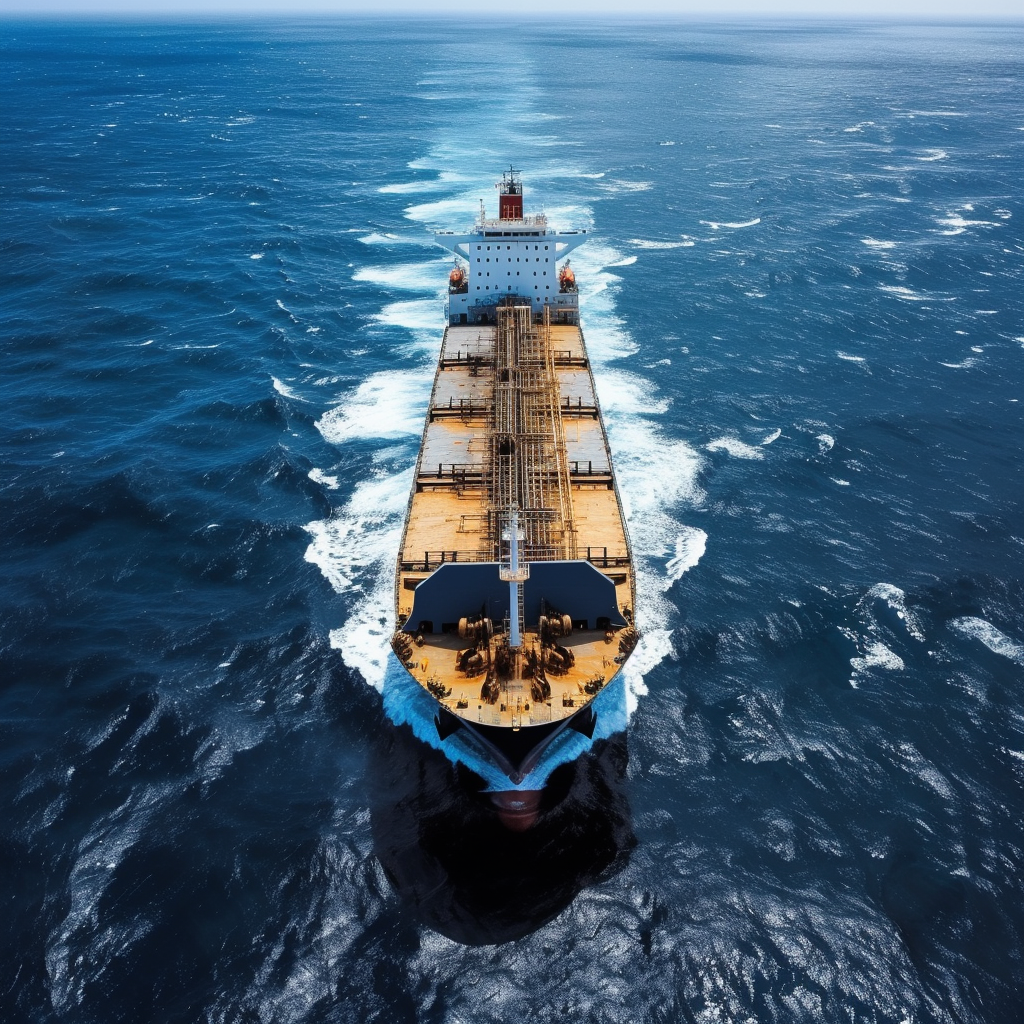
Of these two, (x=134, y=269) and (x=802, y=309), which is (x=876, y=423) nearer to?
(x=802, y=309)

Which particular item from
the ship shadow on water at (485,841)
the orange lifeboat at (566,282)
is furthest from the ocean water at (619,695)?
the orange lifeboat at (566,282)

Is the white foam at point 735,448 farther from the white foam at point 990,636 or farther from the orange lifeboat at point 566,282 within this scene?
the white foam at point 990,636

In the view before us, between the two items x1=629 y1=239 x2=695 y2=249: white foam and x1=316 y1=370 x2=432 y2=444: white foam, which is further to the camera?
x1=629 y1=239 x2=695 y2=249: white foam

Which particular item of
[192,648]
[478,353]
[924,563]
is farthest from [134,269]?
[924,563]

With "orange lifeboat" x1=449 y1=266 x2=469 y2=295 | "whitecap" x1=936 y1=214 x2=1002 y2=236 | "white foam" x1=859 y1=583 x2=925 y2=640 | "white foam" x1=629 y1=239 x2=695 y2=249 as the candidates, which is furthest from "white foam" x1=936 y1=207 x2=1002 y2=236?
"white foam" x1=859 y1=583 x2=925 y2=640

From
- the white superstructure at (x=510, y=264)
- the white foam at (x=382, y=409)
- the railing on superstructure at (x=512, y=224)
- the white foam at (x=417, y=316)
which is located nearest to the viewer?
the white foam at (x=382, y=409)

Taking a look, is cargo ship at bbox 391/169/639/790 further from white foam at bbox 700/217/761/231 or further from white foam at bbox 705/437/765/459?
white foam at bbox 700/217/761/231
